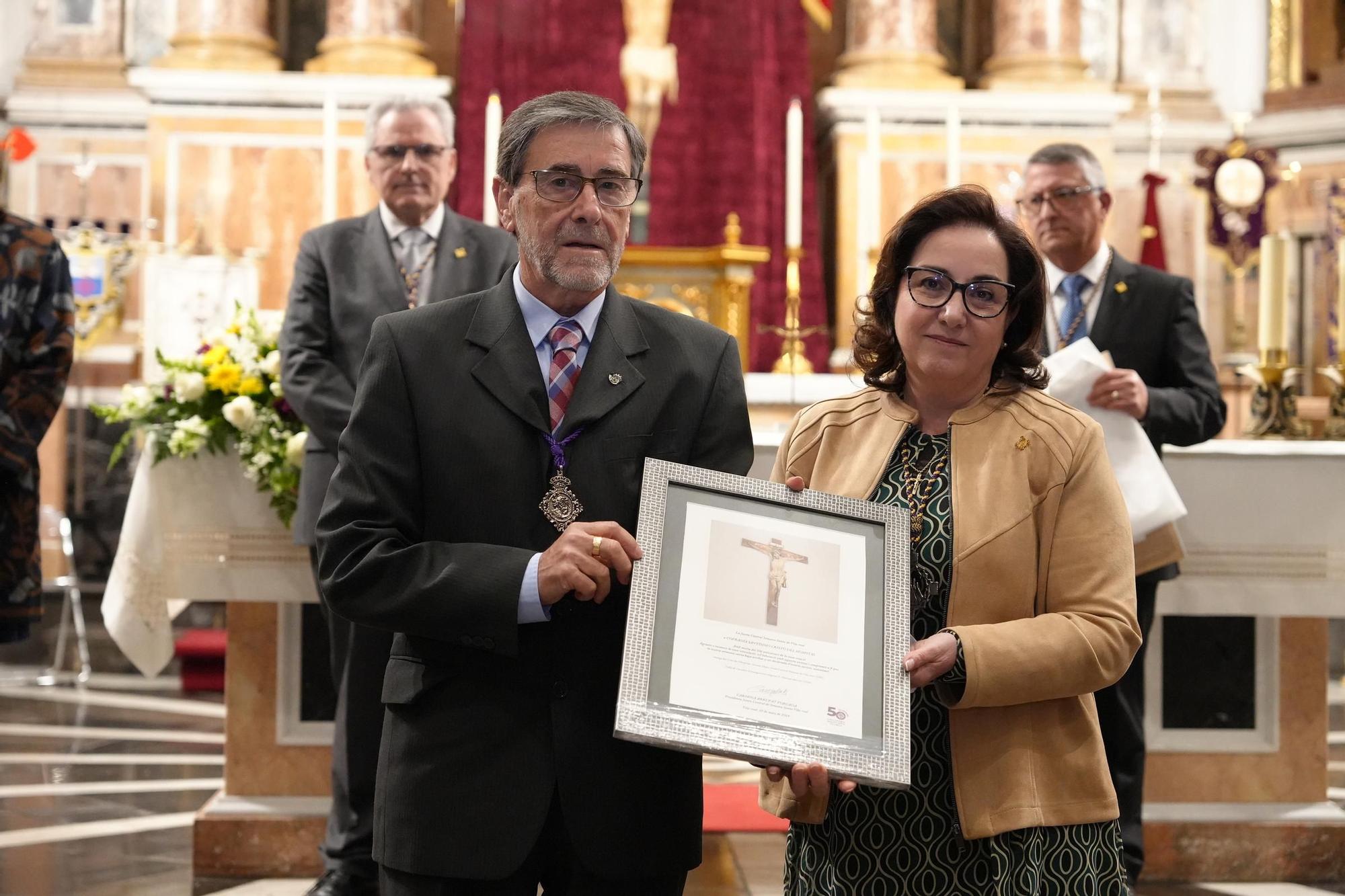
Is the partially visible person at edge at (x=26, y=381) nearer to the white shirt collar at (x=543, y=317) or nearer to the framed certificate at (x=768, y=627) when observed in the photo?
the white shirt collar at (x=543, y=317)

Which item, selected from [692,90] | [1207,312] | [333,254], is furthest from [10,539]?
[1207,312]

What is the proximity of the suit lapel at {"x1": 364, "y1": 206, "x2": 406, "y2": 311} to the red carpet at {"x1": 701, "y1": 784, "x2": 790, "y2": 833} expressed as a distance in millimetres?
1965

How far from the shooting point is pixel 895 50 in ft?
32.7

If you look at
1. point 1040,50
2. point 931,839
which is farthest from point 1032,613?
point 1040,50

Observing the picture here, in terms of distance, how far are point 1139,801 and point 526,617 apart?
2482 mm

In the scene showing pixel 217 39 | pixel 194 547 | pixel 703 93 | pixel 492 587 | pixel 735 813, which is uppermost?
pixel 217 39

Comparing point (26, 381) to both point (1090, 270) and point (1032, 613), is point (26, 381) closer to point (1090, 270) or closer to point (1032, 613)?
point (1032, 613)

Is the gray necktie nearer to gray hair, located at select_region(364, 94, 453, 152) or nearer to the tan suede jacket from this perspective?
gray hair, located at select_region(364, 94, 453, 152)

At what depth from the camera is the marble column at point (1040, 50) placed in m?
9.88

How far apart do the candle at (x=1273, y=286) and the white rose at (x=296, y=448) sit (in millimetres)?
3041

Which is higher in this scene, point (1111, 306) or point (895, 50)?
point (895, 50)

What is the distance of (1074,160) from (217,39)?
24.5 feet

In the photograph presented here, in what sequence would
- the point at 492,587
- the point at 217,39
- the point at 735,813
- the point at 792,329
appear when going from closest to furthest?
the point at 492,587
the point at 735,813
the point at 792,329
the point at 217,39

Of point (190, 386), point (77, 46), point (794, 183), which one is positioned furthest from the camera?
point (77, 46)
